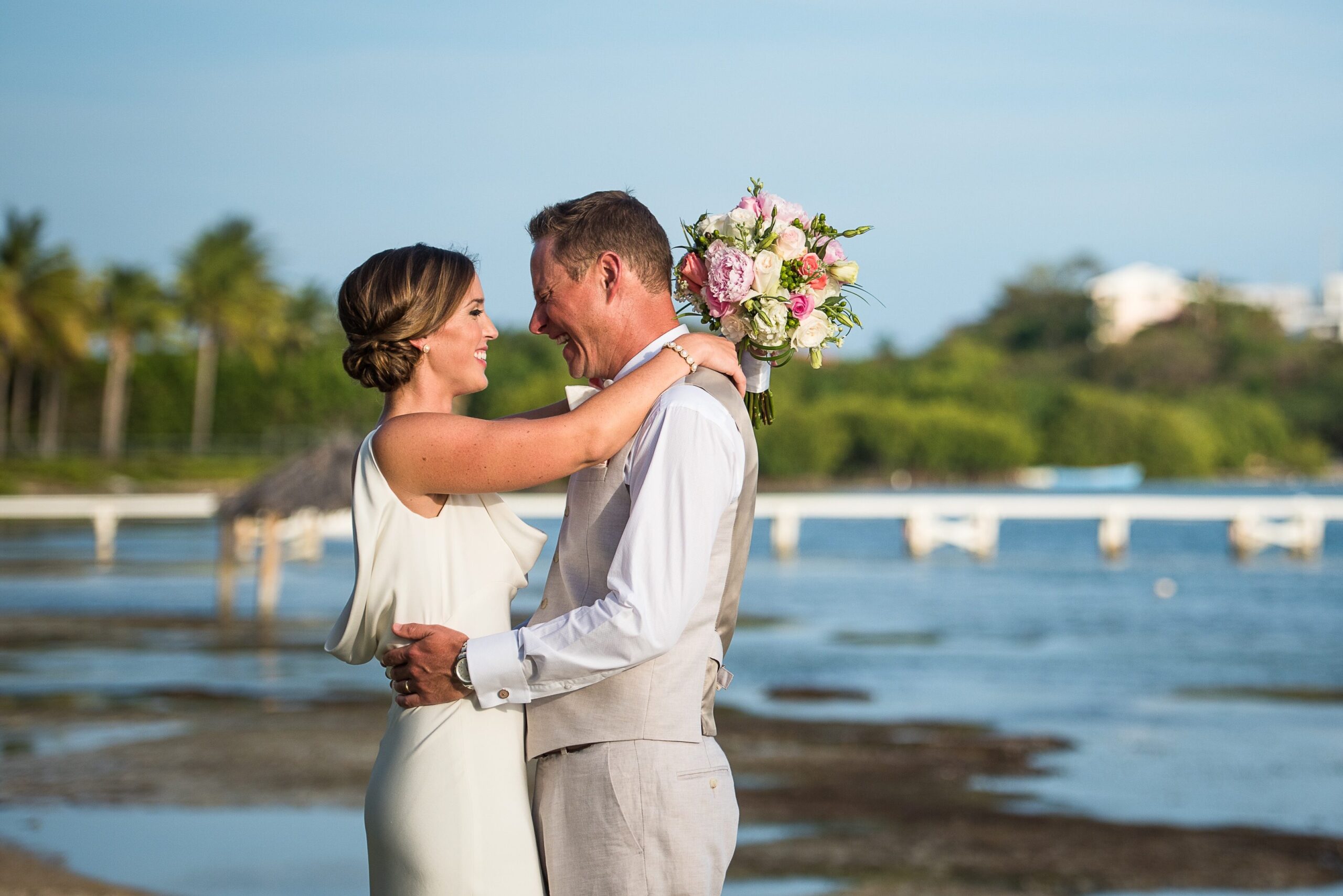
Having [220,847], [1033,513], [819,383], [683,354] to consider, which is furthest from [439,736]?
[819,383]

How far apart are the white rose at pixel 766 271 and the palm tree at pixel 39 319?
157 feet

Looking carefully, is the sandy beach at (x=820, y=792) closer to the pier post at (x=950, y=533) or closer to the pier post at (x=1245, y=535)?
the pier post at (x=950, y=533)

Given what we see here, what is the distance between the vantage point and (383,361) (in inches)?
111

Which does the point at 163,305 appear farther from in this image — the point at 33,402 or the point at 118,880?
the point at 118,880

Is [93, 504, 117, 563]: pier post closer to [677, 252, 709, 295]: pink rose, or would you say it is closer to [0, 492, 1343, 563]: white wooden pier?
[0, 492, 1343, 563]: white wooden pier

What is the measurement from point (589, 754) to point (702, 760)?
0.20 meters

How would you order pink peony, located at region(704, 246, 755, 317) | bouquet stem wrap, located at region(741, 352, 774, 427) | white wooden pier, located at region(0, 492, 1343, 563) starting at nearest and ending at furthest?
pink peony, located at region(704, 246, 755, 317), bouquet stem wrap, located at region(741, 352, 774, 427), white wooden pier, located at region(0, 492, 1343, 563)

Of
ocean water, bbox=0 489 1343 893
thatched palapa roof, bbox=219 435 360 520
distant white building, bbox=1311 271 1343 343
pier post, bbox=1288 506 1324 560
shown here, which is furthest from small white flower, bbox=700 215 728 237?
distant white building, bbox=1311 271 1343 343

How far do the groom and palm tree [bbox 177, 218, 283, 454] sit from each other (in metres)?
53.4

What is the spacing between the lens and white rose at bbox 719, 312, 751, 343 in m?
2.98

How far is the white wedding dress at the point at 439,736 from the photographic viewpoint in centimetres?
268

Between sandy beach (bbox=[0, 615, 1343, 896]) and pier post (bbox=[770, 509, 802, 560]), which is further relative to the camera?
pier post (bbox=[770, 509, 802, 560])

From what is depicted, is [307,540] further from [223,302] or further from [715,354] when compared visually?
[223,302]

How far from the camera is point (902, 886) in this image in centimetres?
753
